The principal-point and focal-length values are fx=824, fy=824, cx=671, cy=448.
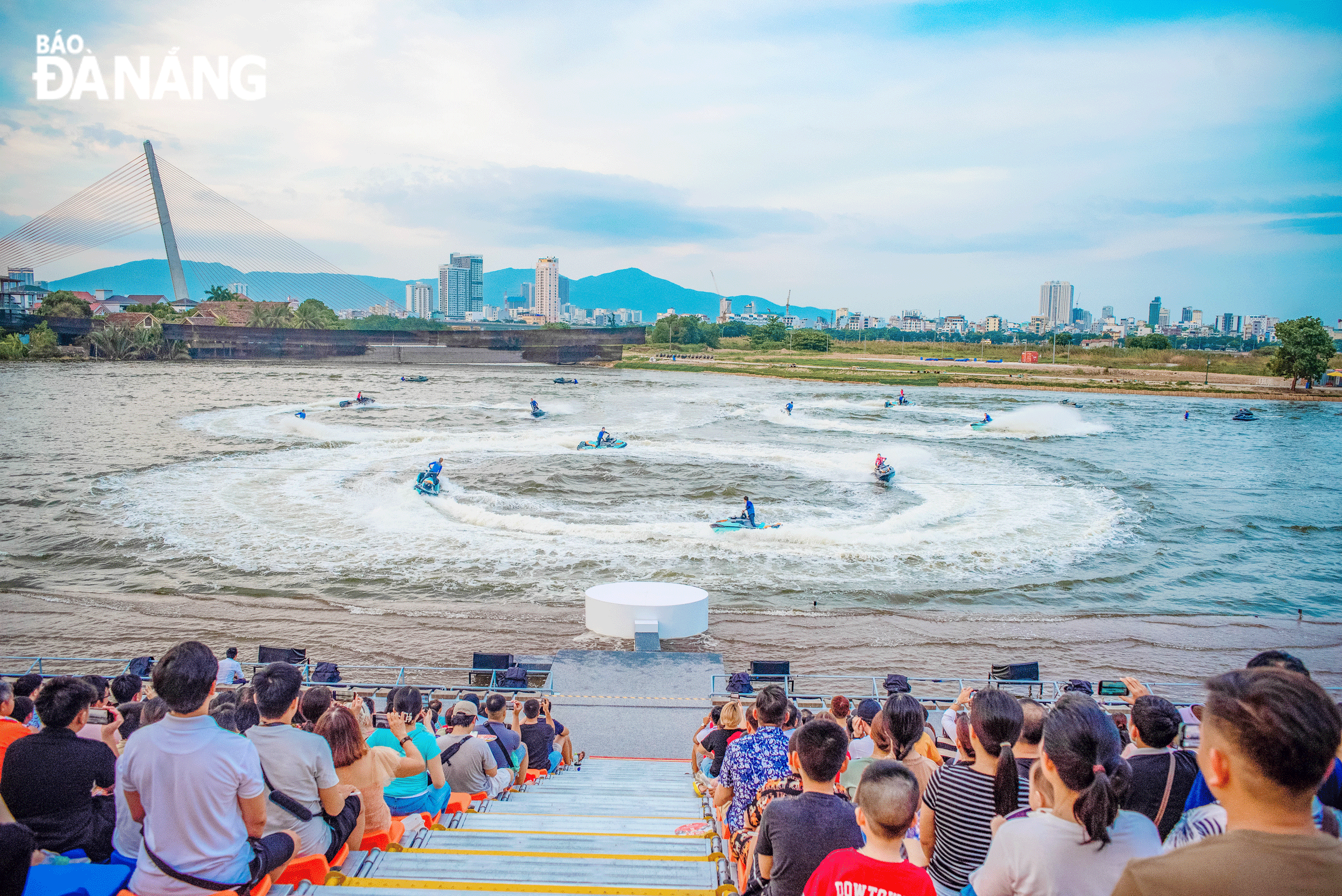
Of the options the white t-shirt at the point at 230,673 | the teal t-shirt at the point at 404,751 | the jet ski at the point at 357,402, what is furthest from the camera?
the jet ski at the point at 357,402

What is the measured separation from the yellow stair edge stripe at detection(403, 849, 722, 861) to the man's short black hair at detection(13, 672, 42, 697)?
3893 mm

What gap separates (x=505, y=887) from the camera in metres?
4.73

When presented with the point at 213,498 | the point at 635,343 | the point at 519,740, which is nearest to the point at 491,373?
the point at 635,343

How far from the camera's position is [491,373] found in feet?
370

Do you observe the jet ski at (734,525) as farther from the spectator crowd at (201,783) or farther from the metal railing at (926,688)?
the spectator crowd at (201,783)

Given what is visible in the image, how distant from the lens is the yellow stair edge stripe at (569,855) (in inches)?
209

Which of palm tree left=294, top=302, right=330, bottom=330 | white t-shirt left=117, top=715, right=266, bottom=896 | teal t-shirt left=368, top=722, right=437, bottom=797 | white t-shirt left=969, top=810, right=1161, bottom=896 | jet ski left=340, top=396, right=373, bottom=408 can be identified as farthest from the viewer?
palm tree left=294, top=302, right=330, bottom=330

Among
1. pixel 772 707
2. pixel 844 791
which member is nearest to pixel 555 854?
pixel 772 707

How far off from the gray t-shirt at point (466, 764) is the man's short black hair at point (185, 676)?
10.6 ft

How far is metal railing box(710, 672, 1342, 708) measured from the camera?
11992 mm

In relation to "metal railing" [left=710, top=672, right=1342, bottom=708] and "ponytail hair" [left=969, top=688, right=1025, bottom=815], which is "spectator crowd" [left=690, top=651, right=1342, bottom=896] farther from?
"metal railing" [left=710, top=672, right=1342, bottom=708]

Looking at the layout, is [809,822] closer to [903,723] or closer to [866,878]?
[866,878]

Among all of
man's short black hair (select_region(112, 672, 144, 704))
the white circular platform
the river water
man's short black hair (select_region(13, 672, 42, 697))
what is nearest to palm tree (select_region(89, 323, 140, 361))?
the river water

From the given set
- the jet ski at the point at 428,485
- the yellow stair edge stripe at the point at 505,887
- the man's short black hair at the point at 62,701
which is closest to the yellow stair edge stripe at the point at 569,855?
the yellow stair edge stripe at the point at 505,887
